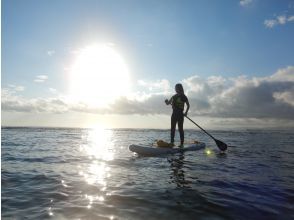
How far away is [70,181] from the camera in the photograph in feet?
28.5

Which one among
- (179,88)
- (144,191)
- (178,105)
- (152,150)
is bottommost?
(144,191)

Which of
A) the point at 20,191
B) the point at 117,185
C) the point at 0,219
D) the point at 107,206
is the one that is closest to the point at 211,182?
the point at 117,185

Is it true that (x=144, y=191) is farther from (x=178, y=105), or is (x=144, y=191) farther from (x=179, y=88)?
(x=179, y=88)

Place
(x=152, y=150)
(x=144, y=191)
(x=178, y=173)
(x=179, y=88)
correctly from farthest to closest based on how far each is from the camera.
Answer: (x=179, y=88)
(x=152, y=150)
(x=178, y=173)
(x=144, y=191)

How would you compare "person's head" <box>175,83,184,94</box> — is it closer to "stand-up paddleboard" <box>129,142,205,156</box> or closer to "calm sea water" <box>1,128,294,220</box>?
"stand-up paddleboard" <box>129,142,205,156</box>

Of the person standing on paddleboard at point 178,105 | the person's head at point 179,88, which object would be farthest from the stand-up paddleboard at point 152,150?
the person's head at point 179,88

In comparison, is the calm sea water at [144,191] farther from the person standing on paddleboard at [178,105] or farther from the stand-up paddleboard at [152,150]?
the person standing on paddleboard at [178,105]

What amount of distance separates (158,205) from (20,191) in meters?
3.54

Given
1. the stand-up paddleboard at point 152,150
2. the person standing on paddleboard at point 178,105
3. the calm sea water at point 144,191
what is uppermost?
the person standing on paddleboard at point 178,105

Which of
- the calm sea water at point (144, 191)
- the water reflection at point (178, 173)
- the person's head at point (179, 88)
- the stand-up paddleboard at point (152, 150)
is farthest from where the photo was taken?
the person's head at point (179, 88)

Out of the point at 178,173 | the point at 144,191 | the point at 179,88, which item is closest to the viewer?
the point at 144,191

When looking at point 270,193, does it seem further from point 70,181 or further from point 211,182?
point 70,181

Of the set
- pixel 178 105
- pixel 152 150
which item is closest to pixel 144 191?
pixel 152 150

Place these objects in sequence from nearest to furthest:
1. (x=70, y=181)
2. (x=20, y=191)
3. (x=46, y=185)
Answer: (x=20, y=191)
(x=46, y=185)
(x=70, y=181)
